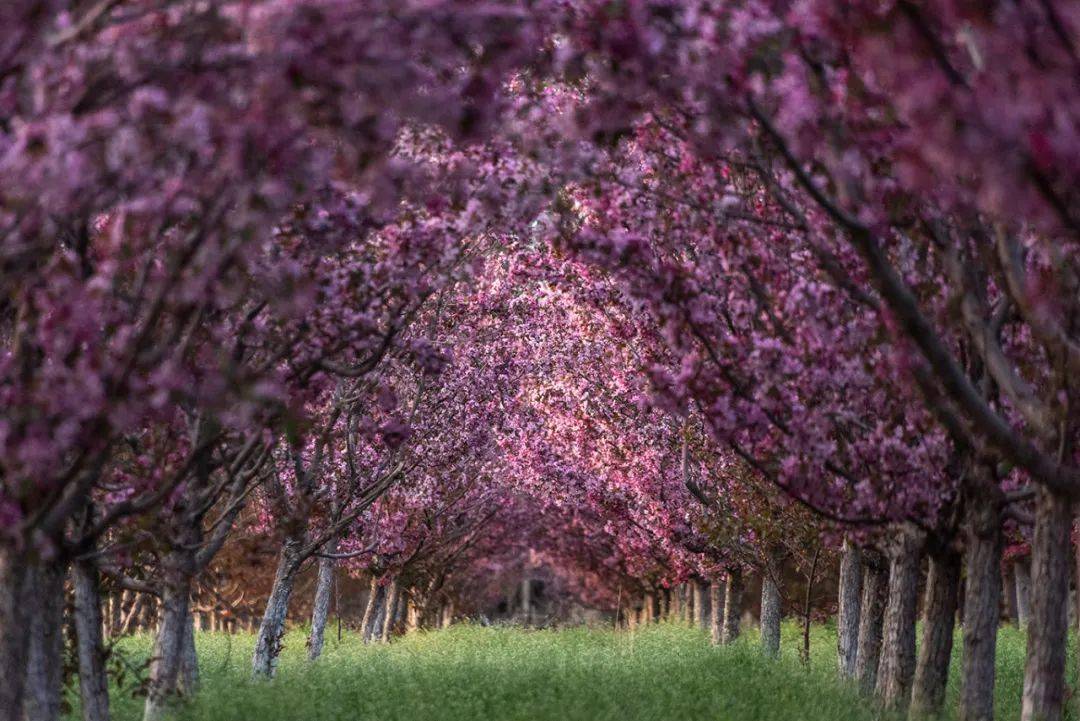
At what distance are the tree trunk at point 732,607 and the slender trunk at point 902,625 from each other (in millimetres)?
16881

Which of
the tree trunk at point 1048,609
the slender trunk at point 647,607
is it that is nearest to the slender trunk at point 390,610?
the slender trunk at point 647,607

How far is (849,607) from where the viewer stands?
2341 centimetres

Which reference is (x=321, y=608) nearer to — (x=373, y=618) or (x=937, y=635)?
(x=373, y=618)

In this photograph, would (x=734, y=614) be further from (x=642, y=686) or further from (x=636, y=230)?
(x=636, y=230)

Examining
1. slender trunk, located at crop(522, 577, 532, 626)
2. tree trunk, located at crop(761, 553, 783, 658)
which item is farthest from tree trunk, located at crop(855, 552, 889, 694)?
slender trunk, located at crop(522, 577, 532, 626)

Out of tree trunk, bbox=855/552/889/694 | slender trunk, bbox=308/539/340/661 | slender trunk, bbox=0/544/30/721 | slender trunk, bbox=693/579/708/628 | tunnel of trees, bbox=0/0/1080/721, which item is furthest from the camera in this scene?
slender trunk, bbox=693/579/708/628

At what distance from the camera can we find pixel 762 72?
9023mm

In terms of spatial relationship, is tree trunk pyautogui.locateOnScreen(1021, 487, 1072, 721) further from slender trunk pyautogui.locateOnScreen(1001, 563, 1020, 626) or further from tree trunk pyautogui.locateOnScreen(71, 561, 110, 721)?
slender trunk pyautogui.locateOnScreen(1001, 563, 1020, 626)

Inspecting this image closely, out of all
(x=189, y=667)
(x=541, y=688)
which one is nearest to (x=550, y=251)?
(x=541, y=688)

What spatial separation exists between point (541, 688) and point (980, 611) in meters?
7.49

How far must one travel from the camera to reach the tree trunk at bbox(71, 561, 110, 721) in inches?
571

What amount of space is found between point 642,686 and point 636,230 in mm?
8984

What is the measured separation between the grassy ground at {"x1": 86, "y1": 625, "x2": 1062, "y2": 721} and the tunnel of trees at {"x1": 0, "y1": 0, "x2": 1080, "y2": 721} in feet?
3.87

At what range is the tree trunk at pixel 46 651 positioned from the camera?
1207 centimetres
